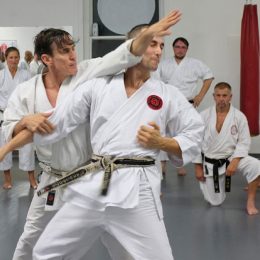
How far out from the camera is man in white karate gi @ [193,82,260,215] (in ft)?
A: 12.0

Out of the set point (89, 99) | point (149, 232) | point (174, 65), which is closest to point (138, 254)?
point (149, 232)

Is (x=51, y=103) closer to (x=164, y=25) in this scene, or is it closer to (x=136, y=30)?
(x=136, y=30)

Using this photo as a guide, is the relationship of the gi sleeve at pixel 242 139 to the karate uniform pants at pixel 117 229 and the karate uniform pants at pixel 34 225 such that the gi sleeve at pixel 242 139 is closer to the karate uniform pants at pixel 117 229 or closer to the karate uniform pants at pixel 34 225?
the karate uniform pants at pixel 34 225

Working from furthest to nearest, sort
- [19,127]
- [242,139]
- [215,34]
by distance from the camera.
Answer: [215,34] → [242,139] → [19,127]

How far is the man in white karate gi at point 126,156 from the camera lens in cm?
159

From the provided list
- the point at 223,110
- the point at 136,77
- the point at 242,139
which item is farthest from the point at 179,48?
the point at 136,77

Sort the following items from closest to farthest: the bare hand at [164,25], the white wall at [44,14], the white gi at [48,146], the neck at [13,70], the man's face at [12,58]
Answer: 1. the bare hand at [164,25]
2. the white gi at [48,146]
3. the man's face at [12,58]
4. the neck at [13,70]
5. the white wall at [44,14]

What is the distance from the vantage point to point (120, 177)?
1642 millimetres

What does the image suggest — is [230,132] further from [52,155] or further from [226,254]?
[52,155]

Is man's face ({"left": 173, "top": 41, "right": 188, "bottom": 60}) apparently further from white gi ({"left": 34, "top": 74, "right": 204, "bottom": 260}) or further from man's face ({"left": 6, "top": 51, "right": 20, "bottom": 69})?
white gi ({"left": 34, "top": 74, "right": 204, "bottom": 260})

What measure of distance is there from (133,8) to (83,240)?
532 cm

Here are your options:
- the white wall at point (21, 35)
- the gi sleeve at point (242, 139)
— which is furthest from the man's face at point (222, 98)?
the white wall at point (21, 35)

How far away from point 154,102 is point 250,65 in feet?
14.5

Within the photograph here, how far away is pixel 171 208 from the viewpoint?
367cm
